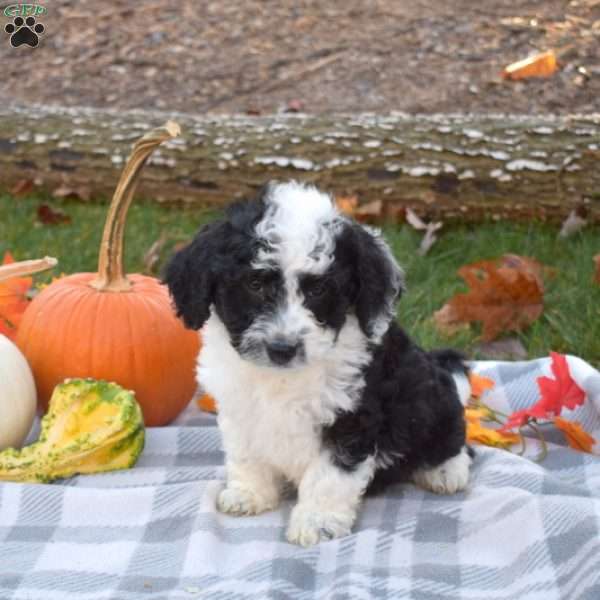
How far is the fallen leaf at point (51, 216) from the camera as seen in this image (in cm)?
690

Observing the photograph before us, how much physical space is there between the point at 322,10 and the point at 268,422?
21.8 feet

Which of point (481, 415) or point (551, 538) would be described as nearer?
point (551, 538)

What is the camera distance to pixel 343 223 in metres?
3.37

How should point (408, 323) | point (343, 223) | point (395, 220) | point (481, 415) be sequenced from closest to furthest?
point (343, 223), point (481, 415), point (408, 323), point (395, 220)

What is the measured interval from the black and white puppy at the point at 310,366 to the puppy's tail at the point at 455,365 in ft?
1.04

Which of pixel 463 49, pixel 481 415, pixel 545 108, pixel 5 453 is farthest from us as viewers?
pixel 463 49

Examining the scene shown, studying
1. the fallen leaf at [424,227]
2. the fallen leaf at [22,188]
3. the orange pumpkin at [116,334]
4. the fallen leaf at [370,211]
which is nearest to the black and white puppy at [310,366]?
the orange pumpkin at [116,334]

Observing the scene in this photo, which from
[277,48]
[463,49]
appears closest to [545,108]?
[463,49]

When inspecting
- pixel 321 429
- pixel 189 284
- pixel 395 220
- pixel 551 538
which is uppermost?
pixel 189 284

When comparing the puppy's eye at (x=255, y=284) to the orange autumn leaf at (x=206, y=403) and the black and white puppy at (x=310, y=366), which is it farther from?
the orange autumn leaf at (x=206, y=403)

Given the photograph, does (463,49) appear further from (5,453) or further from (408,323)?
(5,453)

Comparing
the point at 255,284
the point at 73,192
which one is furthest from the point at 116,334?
the point at 73,192

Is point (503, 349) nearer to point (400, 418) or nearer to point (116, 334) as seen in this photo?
point (400, 418)

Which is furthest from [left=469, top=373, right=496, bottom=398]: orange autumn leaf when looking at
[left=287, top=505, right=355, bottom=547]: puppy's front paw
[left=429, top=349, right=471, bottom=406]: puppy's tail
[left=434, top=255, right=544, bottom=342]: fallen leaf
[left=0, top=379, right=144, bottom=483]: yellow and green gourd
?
[left=0, top=379, right=144, bottom=483]: yellow and green gourd
